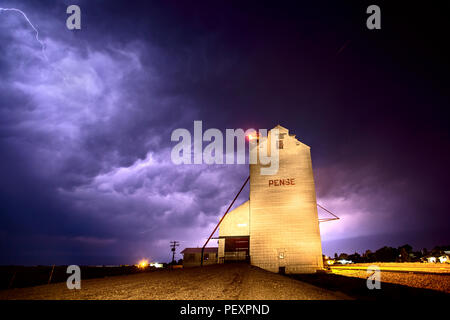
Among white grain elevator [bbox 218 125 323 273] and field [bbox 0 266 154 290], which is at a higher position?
white grain elevator [bbox 218 125 323 273]

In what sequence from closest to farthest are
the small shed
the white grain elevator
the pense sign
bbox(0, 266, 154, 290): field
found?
1. bbox(0, 266, 154, 290): field
2. the white grain elevator
3. the pense sign
4. the small shed

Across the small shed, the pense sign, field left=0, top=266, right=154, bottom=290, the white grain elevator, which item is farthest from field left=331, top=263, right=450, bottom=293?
the small shed

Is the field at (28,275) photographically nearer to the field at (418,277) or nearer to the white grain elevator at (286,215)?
the white grain elevator at (286,215)

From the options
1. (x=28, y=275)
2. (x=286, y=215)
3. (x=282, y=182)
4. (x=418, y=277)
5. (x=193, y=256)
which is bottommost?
(x=193, y=256)

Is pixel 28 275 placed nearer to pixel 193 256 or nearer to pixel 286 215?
pixel 286 215

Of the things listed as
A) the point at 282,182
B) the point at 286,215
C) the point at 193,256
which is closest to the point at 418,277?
the point at 286,215

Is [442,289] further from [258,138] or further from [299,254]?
[258,138]

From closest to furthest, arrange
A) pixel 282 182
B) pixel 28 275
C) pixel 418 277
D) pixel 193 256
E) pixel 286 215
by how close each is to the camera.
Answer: pixel 418 277
pixel 28 275
pixel 286 215
pixel 282 182
pixel 193 256

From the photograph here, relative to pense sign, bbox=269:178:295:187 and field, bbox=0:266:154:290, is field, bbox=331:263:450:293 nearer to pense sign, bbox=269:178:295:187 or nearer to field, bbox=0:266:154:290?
pense sign, bbox=269:178:295:187

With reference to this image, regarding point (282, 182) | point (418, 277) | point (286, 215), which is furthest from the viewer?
point (282, 182)

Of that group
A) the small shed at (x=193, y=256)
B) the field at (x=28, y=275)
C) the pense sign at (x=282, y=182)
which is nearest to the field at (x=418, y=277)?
the pense sign at (x=282, y=182)
